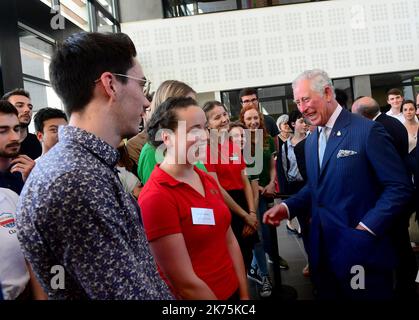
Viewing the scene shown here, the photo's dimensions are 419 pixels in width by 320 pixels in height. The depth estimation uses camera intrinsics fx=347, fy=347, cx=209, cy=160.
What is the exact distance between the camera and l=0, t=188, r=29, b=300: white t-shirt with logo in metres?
1.33

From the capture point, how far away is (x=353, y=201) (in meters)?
1.60

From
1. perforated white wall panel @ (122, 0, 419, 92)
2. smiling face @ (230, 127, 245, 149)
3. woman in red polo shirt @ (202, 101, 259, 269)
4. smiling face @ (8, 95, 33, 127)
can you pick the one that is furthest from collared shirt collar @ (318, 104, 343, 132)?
perforated white wall panel @ (122, 0, 419, 92)

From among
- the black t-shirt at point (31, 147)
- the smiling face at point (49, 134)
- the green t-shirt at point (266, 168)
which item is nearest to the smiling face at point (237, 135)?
the green t-shirt at point (266, 168)

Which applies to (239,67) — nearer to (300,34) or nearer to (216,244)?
(300,34)

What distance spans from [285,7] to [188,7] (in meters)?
2.31

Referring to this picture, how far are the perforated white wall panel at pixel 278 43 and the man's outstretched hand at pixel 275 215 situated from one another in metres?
6.62

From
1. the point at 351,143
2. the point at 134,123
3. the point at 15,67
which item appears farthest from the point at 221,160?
the point at 15,67

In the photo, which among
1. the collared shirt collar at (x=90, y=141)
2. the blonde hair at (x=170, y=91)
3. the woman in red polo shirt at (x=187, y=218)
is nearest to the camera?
the collared shirt collar at (x=90, y=141)

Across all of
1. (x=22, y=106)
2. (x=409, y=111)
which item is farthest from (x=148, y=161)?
(x=409, y=111)

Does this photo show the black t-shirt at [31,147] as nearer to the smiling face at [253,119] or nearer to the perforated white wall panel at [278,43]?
the smiling face at [253,119]

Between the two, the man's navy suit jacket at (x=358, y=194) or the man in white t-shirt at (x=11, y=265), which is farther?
the man's navy suit jacket at (x=358, y=194)

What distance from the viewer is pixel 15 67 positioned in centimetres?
349

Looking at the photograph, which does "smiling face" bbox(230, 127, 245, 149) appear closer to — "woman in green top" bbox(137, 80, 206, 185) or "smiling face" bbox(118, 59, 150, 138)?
"woman in green top" bbox(137, 80, 206, 185)

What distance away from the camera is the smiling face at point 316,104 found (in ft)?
5.77
